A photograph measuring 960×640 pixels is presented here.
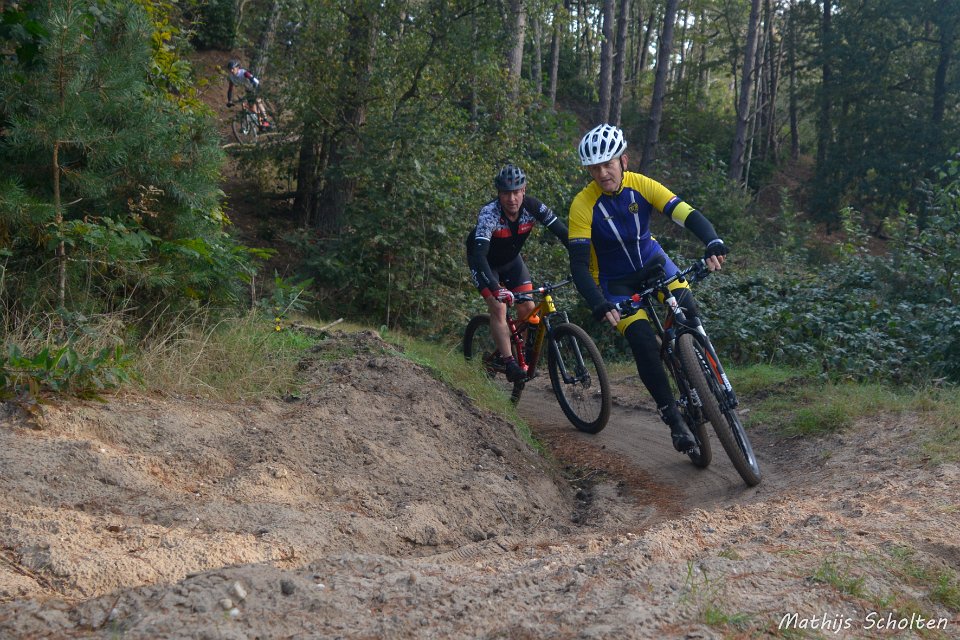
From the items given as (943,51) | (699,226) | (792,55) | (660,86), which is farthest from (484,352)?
(792,55)

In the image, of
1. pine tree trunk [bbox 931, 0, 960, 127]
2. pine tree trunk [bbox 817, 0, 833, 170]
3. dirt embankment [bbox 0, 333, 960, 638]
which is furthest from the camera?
pine tree trunk [bbox 817, 0, 833, 170]

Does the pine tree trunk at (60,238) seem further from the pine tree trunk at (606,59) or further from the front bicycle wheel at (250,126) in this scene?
the pine tree trunk at (606,59)

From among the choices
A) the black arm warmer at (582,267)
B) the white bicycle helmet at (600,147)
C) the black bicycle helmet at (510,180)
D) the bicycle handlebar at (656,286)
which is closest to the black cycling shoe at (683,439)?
the bicycle handlebar at (656,286)

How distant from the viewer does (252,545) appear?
3.79m

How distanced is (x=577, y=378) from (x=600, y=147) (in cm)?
232

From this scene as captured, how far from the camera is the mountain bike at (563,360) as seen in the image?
24.3 ft

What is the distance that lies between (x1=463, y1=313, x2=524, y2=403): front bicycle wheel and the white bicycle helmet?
268 centimetres

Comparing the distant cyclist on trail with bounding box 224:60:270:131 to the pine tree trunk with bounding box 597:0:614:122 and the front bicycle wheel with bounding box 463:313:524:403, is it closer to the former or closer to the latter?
the front bicycle wheel with bounding box 463:313:524:403

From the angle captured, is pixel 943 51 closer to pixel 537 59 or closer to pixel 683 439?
pixel 537 59

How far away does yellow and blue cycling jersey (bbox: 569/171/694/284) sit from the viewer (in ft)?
20.4

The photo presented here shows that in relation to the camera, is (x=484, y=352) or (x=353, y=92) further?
(x=353, y=92)

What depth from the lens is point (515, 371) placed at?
8.11 m

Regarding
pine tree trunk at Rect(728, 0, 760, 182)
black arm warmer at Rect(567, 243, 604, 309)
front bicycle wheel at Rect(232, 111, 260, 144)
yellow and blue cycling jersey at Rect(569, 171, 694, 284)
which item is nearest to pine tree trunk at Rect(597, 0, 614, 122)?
pine tree trunk at Rect(728, 0, 760, 182)

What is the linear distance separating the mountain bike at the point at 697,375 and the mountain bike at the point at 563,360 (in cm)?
102
